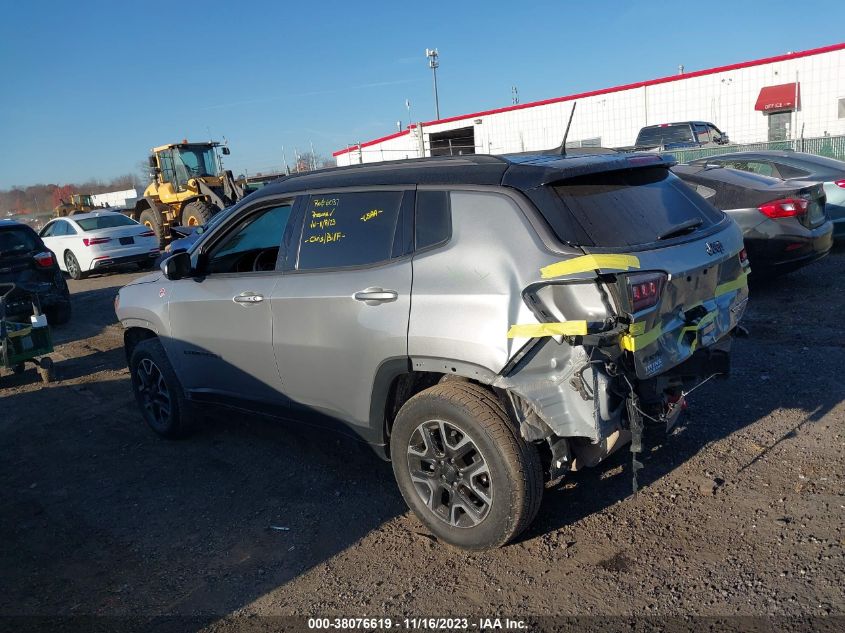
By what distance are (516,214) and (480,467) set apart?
1235 mm

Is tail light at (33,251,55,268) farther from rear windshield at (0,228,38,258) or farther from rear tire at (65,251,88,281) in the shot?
rear tire at (65,251,88,281)

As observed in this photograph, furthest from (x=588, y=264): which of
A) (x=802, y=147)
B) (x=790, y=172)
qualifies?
(x=802, y=147)

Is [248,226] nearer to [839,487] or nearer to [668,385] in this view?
[668,385]

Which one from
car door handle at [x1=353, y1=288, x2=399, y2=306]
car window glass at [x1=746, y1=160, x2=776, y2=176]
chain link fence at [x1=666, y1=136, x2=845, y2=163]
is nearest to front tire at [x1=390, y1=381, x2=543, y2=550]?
car door handle at [x1=353, y1=288, x2=399, y2=306]

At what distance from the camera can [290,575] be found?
11.4 feet

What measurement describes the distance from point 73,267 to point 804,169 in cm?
1501

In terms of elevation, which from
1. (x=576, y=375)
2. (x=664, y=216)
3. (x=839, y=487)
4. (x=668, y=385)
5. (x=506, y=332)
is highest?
(x=664, y=216)

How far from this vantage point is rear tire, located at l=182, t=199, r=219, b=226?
18.6 metres

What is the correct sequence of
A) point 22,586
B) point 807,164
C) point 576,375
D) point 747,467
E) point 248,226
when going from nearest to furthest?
point 576,375 < point 22,586 < point 747,467 < point 248,226 < point 807,164

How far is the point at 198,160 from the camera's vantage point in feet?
67.9

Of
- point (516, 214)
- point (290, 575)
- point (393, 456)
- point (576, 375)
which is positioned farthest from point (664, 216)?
point (290, 575)

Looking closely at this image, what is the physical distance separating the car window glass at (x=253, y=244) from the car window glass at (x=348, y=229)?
0.29 m

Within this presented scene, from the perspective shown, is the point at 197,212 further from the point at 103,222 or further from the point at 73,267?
the point at 73,267

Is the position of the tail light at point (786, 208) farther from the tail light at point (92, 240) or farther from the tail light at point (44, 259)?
the tail light at point (92, 240)
